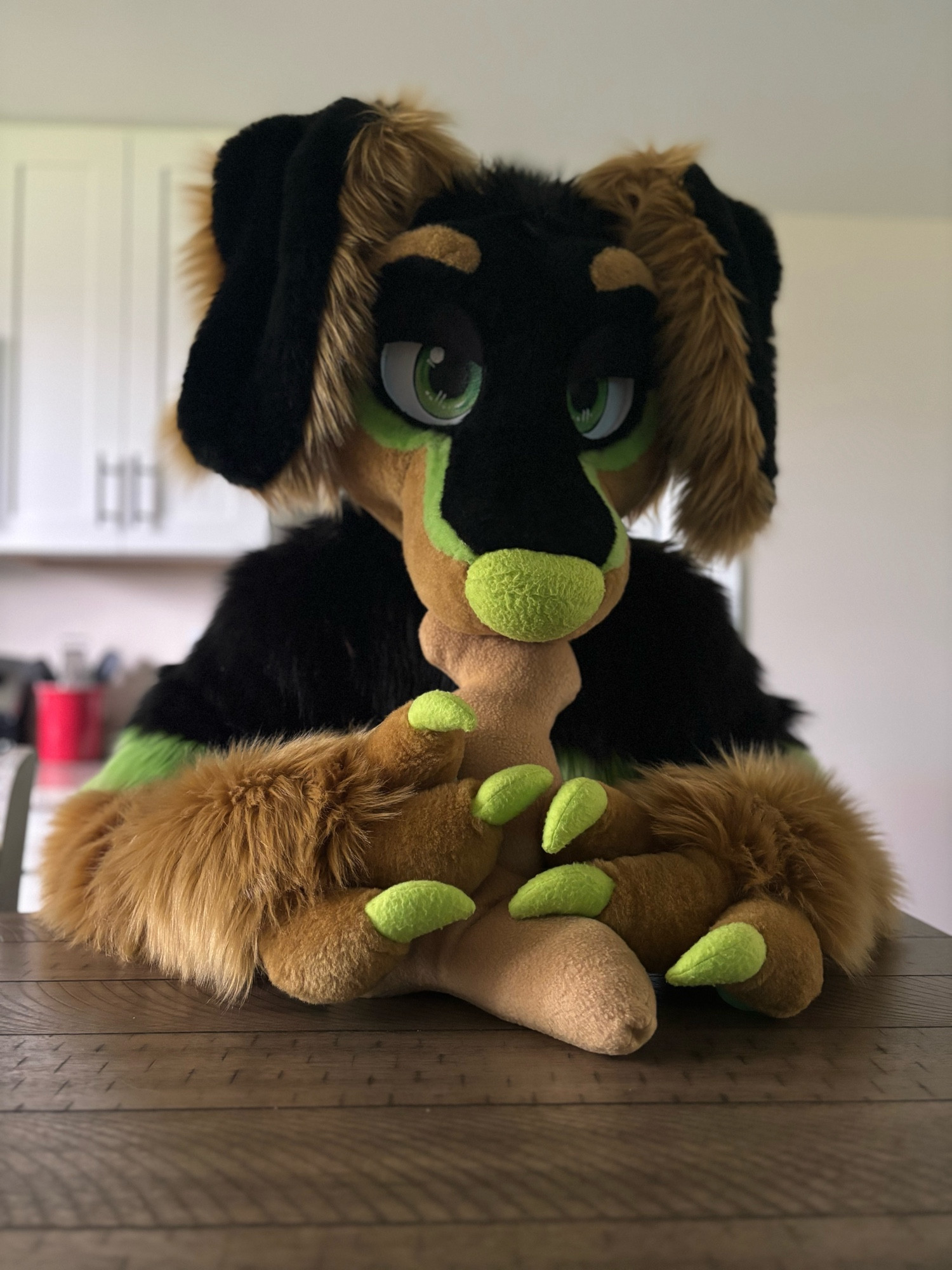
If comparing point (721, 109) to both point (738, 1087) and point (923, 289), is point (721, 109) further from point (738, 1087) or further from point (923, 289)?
point (738, 1087)

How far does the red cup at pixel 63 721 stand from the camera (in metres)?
2.29

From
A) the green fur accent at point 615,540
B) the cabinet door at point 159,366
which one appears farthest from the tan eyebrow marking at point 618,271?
the cabinet door at point 159,366

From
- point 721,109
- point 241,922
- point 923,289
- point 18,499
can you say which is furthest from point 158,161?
point 241,922

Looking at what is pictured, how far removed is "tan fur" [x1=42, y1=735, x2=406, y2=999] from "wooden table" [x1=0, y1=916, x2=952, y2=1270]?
38 mm

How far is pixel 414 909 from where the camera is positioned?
18.8 inches

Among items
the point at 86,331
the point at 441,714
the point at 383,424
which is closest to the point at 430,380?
the point at 383,424

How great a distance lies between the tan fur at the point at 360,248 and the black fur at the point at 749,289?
0.18m

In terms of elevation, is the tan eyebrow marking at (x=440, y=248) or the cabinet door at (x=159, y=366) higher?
the cabinet door at (x=159, y=366)

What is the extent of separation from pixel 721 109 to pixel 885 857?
1929mm

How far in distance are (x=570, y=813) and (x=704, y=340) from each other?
1.12ft

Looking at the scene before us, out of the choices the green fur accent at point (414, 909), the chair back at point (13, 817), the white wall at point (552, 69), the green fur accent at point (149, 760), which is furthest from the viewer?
the white wall at point (552, 69)

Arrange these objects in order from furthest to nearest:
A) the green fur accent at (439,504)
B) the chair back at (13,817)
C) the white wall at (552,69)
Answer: the white wall at (552,69) → the chair back at (13,817) → the green fur accent at (439,504)

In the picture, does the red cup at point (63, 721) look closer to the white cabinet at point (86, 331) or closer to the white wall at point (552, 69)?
the white cabinet at point (86, 331)

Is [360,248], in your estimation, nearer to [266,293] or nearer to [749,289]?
[266,293]
